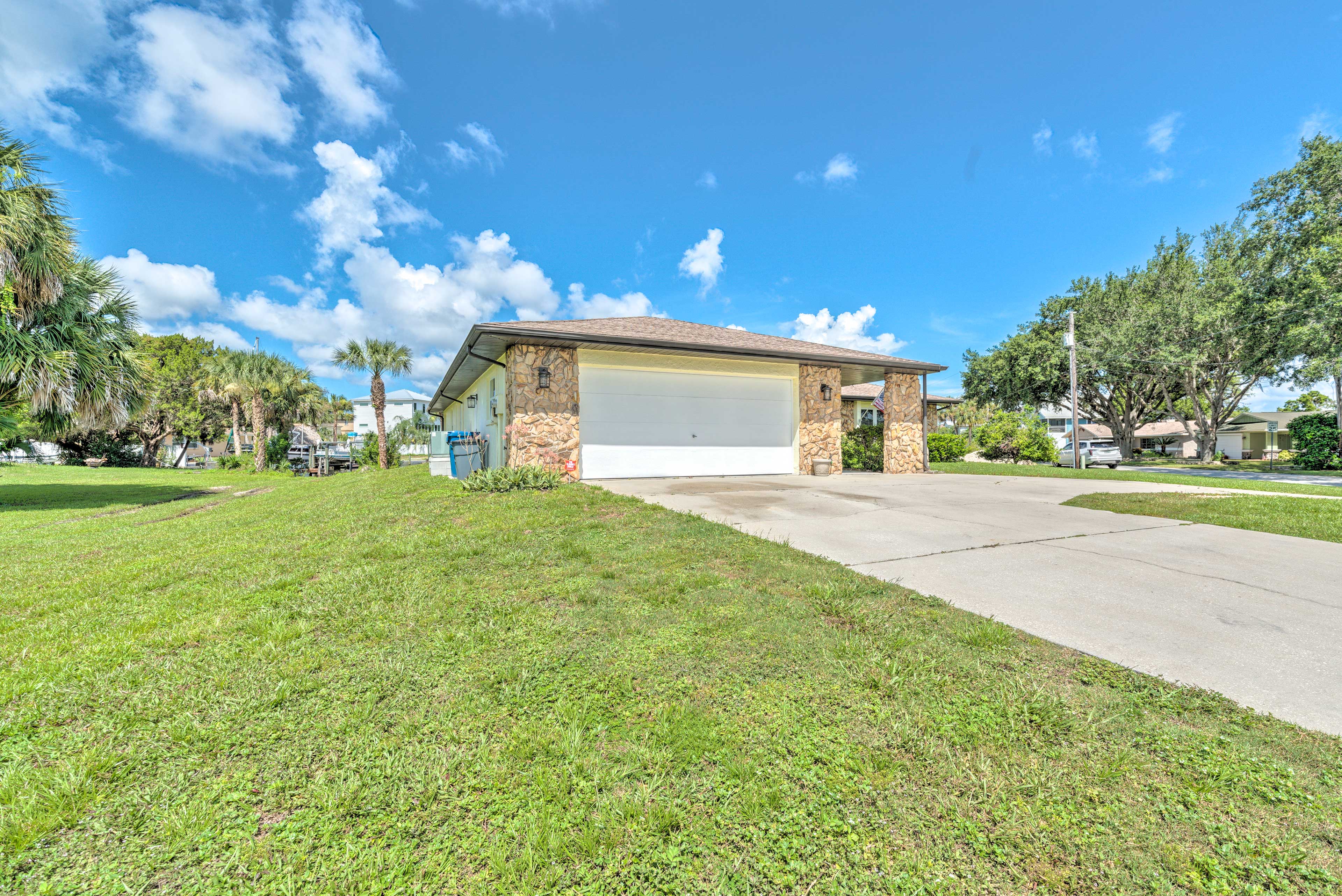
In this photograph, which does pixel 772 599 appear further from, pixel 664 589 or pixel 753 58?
pixel 753 58

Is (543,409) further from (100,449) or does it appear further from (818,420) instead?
(100,449)

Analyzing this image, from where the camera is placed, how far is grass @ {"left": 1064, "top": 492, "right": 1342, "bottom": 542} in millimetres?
5145

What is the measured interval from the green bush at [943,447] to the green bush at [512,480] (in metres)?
15.1

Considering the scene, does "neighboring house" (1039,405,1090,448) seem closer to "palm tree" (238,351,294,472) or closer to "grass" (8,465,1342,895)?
"grass" (8,465,1342,895)

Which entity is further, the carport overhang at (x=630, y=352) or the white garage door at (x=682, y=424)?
the white garage door at (x=682, y=424)

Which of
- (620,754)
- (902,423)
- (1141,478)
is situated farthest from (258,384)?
(1141,478)

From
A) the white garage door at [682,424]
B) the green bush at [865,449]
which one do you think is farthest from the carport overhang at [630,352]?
the green bush at [865,449]

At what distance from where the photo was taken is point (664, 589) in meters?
3.37

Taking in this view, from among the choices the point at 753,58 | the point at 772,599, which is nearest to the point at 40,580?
the point at 772,599

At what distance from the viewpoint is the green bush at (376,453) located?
22.9 metres

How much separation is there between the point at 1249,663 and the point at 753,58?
12.7 metres

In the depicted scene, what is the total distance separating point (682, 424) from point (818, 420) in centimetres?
395

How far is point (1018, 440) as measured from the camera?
19.9 metres

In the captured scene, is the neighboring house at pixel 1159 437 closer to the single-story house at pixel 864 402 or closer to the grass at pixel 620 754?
the single-story house at pixel 864 402
